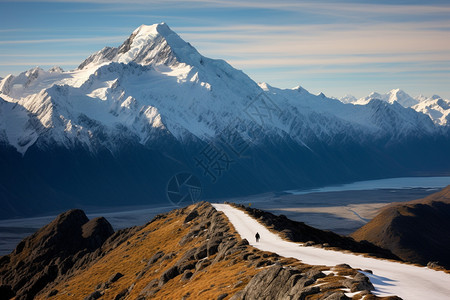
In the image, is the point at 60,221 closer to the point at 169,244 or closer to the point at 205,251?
the point at 169,244

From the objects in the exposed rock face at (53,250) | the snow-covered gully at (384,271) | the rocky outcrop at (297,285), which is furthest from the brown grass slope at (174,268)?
the snow-covered gully at (384,271)

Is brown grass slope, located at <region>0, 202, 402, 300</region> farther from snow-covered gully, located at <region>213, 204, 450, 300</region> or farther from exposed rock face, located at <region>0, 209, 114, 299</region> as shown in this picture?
snow-covered gully, located at <region>213, 204, 450, 300</region>

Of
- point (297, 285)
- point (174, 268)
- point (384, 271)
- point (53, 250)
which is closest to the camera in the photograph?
point (297, 285)

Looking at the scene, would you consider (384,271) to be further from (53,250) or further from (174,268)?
(53,250)

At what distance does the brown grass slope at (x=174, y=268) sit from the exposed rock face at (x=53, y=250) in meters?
0.27

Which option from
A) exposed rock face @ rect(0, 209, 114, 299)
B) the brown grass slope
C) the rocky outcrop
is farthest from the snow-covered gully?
exposed rock face @ rect(0, 209, 114, 299)

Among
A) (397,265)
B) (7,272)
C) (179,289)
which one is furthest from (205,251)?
(7,272)

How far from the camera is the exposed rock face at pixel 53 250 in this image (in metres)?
156

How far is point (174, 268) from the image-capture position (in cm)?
8031

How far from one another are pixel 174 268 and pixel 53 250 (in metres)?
101

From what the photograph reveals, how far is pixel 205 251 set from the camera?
8250 centimetres

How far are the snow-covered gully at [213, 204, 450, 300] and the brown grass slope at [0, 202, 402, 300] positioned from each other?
86.3 inches

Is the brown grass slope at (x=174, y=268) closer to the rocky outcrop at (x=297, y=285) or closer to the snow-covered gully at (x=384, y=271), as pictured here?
the rocky outcrop at (x=297, y=285)

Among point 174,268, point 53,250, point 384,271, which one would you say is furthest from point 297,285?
point 53,250
